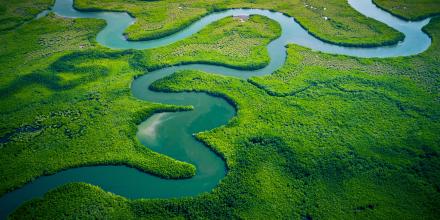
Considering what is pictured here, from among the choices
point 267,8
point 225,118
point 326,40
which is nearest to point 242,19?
point 267,8

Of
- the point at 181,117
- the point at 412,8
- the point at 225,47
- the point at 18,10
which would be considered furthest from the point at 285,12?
the point at 18,10

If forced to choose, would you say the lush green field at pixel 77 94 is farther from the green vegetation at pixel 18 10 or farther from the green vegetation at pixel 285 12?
the green vegetation at pixel 285 12

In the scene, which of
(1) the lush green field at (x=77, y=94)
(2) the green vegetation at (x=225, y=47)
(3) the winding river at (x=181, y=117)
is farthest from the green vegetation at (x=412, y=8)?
(1) the lush green field at (x=77, y=94)

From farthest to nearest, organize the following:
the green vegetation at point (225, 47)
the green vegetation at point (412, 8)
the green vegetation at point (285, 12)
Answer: the green vegetation at point (412, 8)
the green vegetation at point (285, 12)
the green vegetation at point (225, 47)

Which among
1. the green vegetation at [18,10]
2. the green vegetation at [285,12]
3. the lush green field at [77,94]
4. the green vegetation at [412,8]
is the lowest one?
the lush green field at [77,94]

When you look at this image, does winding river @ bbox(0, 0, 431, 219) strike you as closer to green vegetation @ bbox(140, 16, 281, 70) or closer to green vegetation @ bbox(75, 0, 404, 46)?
green vegetation @ bbox(140, 16, 281, 70)

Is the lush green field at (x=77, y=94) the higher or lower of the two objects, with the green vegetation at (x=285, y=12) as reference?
lower

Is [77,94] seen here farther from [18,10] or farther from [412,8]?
[412,8]

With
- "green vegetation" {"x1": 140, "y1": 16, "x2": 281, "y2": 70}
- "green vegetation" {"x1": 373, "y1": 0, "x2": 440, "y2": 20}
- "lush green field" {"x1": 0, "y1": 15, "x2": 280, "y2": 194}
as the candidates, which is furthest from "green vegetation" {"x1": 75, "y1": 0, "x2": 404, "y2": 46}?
"green vegetation" {"x1": 373, "y1": 0, "x2": 440, "y2": 20}

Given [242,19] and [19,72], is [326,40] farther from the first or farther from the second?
[19,72]
